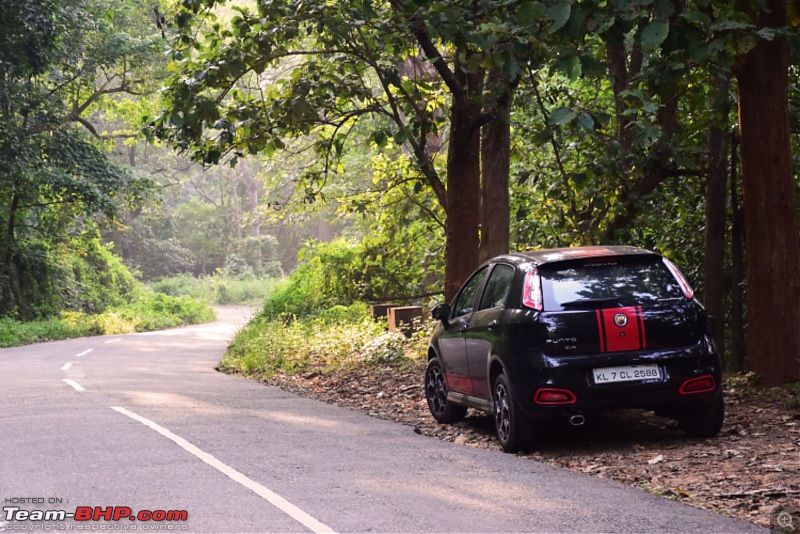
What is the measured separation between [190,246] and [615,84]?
233ft

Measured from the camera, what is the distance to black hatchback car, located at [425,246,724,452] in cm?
893

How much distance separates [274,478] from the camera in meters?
7.81

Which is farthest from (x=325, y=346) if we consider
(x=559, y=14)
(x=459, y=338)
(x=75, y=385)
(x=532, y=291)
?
(x=559, y=14)

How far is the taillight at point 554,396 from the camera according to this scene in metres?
8.89

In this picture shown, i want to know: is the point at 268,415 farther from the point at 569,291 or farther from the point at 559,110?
the point at 559,110

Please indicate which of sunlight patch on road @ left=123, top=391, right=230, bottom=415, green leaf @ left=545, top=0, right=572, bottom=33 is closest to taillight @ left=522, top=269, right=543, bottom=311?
green leaf @ left=545, top=0, right=572, bottom=33

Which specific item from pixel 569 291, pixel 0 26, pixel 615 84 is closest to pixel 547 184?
pixel 615 84

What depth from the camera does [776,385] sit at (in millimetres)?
11484

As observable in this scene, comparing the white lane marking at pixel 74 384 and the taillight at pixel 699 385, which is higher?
the taillight at pixel 699 385

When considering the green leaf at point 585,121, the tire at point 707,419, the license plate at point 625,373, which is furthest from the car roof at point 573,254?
the tire at point 707,419

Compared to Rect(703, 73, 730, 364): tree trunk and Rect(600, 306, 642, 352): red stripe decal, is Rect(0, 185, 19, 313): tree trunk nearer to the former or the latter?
Rect(703, 73, 730, 364): tree trunk

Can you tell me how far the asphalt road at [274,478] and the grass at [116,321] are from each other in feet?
67.3

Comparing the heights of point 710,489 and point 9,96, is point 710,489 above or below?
below

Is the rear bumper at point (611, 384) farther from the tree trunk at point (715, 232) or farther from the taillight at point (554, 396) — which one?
the tree trunk at point (715, 232)
